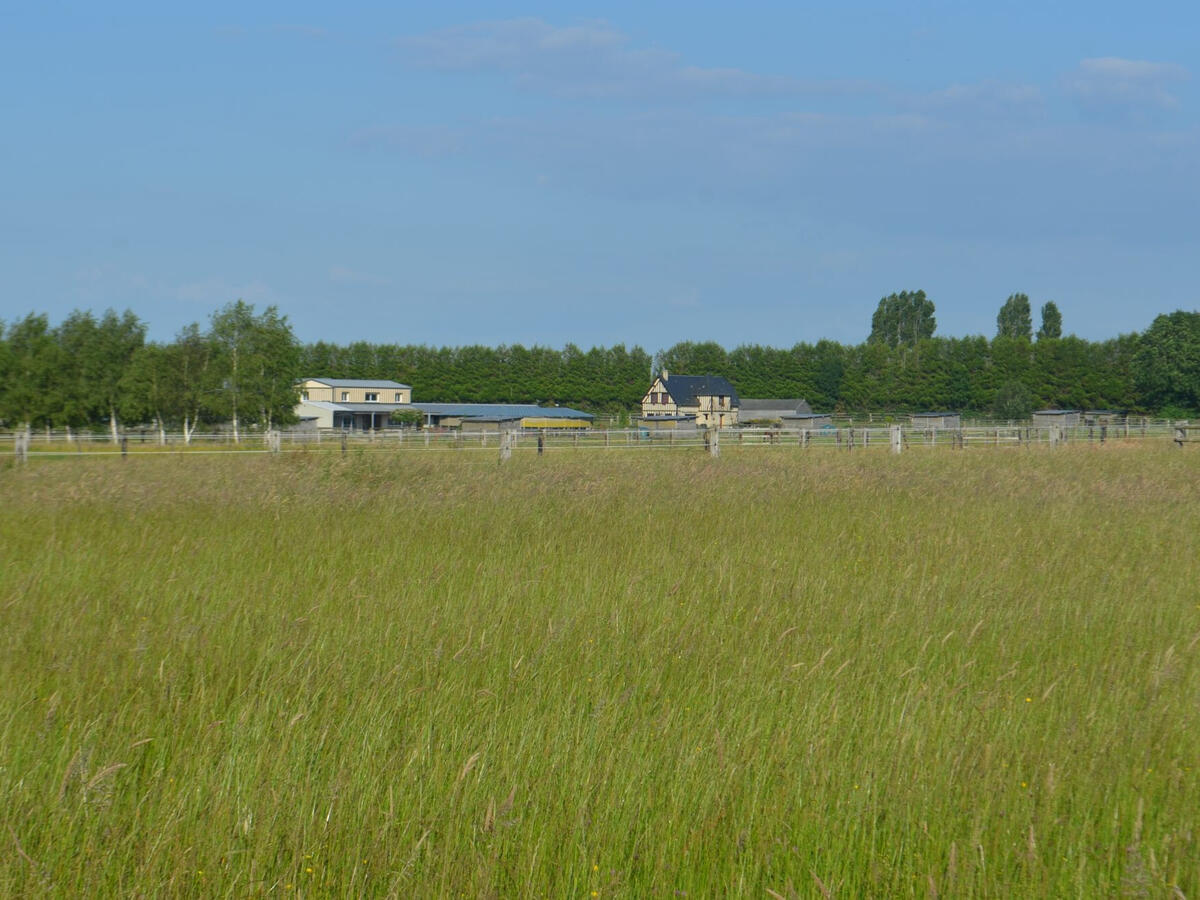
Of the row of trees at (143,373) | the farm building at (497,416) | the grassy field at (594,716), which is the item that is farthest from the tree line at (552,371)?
the grassy field at (594,716)

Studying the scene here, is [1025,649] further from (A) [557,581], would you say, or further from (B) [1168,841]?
(A) [557,581]

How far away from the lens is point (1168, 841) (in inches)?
110

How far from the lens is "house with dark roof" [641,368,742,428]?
3853 inches

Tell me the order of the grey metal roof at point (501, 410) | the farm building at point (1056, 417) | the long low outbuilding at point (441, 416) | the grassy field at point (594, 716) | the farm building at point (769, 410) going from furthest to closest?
the farm building at point (769, 410) < the grey metal roof at point (501, 410) < the long low outbuilding at point (441, 416) < the farm building at point (1056, 417) < the grassy field at point (594, 716)

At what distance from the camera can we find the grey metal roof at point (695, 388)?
98.5 metres

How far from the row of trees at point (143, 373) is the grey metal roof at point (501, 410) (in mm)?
32901

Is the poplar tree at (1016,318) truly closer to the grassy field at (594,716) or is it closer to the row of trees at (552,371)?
the row of trees at (552,371)

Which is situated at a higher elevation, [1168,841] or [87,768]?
[87,768]

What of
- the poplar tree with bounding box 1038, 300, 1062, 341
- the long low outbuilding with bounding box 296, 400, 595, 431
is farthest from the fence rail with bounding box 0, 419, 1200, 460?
the poplar tree with bounding box 1038, 300, 1062, 341

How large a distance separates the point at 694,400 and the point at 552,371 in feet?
53.1

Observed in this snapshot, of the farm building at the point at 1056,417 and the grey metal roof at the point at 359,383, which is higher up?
the grey metal roof at the point at 359,383

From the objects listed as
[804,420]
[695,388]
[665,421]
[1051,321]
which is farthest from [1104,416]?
[1051,321]

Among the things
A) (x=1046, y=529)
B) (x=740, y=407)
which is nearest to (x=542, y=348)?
(x=740, y=407)

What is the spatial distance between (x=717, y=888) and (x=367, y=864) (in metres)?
0.86
